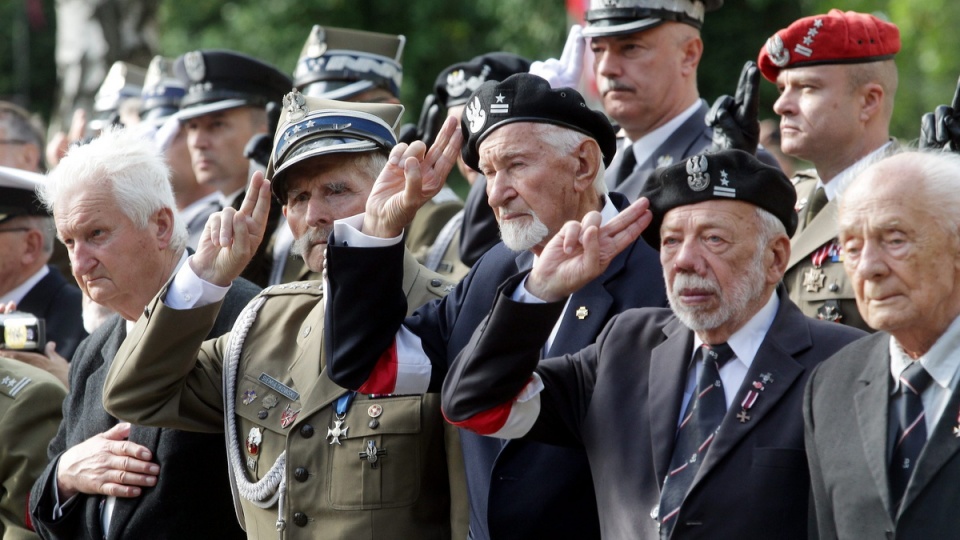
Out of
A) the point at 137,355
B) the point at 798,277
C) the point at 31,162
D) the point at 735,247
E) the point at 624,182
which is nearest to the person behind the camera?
the point at 735,247

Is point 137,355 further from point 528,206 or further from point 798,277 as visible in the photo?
point 798,277

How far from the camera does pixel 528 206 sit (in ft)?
14.2

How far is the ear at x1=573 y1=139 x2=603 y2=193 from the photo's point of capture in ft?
14.4

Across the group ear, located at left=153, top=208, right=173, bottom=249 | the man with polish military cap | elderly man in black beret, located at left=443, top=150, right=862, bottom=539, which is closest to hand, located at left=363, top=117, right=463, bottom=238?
elderly man in black beret, located at left=443, top=150, right=862, bottom=539

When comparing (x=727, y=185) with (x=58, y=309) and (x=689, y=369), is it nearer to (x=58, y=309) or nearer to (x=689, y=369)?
(x=689, y=369)

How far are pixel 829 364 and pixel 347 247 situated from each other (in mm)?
1393

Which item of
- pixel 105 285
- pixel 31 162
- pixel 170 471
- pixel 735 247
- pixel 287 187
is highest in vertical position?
pixel 735 247

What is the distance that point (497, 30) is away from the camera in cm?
1638

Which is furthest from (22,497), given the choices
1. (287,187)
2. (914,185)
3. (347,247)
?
(914,185)

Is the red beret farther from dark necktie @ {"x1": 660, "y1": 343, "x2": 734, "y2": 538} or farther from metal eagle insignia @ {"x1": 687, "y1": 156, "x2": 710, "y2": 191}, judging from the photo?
dark necktie @ {"x1": 660, "y1": 343, "x2": 734, "y2": 538}

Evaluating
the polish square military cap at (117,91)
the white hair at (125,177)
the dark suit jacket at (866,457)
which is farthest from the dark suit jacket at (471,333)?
the polish square military cap at (117,91)

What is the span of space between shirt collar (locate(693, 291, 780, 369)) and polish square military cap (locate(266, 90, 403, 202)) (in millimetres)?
1422

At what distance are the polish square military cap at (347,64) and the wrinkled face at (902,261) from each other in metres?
4.35

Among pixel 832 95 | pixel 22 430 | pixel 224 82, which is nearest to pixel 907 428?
pixel 832 95
